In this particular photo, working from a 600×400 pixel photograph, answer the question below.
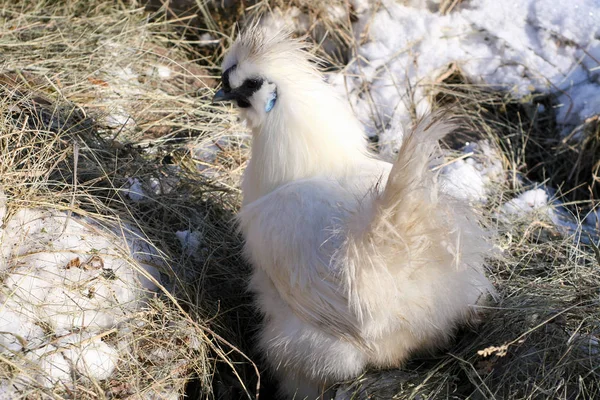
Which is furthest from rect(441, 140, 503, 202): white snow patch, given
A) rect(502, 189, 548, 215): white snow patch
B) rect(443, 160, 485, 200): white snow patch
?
rect(502, 189, 548, 215): white snow patch

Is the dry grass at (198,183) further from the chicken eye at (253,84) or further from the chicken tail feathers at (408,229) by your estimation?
the chicken eye at (253,84)

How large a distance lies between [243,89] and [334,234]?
0.83 meters

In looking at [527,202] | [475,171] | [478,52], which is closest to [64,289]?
[475,171]

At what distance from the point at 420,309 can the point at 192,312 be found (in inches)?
43.1

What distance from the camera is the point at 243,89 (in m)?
2.83

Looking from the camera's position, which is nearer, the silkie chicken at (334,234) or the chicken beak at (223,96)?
the silkie chicken at (334,234)

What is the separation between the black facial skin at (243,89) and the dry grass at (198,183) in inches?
31.4

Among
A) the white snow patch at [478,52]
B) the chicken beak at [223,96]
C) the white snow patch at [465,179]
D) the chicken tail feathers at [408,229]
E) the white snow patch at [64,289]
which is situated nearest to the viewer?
the chicken tail feathers at [408,229]

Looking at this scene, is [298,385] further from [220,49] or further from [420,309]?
[220,49]

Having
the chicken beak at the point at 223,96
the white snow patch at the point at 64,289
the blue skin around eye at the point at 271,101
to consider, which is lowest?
the white snow patch at the point at 64,289

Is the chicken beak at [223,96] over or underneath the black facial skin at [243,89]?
underneath

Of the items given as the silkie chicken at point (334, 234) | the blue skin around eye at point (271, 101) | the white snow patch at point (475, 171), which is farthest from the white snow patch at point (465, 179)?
the blue skin around eye at point (271, 101)

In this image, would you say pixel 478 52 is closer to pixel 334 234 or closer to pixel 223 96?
pixel 223 96

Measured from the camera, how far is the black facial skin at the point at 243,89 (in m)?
2.79
